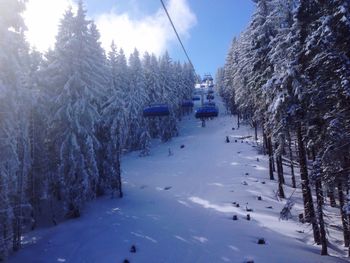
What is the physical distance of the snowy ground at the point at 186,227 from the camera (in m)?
19.1

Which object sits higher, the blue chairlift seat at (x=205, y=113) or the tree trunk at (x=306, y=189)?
the blue chairlift seat at (x=205, y=113)

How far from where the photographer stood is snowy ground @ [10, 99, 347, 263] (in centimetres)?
1912

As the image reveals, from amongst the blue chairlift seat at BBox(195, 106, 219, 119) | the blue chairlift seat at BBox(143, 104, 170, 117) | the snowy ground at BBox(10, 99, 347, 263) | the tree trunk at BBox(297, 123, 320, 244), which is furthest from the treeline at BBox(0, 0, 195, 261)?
the tree trunk at BBox(297, 123, 320, 244)

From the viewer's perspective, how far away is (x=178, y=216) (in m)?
26.7

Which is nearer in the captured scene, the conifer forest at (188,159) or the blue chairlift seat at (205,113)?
the conifer forest at (188,159)

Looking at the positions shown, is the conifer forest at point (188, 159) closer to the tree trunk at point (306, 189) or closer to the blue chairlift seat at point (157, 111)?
the tree trunk at point (306, 189)

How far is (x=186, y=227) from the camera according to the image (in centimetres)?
2378

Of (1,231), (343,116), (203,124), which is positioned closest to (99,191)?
(1,231)

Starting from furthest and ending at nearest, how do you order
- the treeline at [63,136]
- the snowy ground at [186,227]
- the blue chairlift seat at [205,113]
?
the blue chairlift seat at [205,113]
the treeline at [63,136]
the snowy ground at [186,227]

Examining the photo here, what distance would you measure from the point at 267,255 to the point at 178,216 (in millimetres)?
10050

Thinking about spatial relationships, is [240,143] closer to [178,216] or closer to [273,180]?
[273,180]

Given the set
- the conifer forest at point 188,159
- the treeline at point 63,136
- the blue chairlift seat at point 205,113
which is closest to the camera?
the conifer forest at point 188,159

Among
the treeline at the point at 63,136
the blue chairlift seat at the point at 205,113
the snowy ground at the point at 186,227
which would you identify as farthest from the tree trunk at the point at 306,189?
the blue chairlift seat at the point at 205,113

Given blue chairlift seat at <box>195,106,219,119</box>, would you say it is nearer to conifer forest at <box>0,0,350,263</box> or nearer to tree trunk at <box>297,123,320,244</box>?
conifer forest at <box>0,0,350,263</box>
